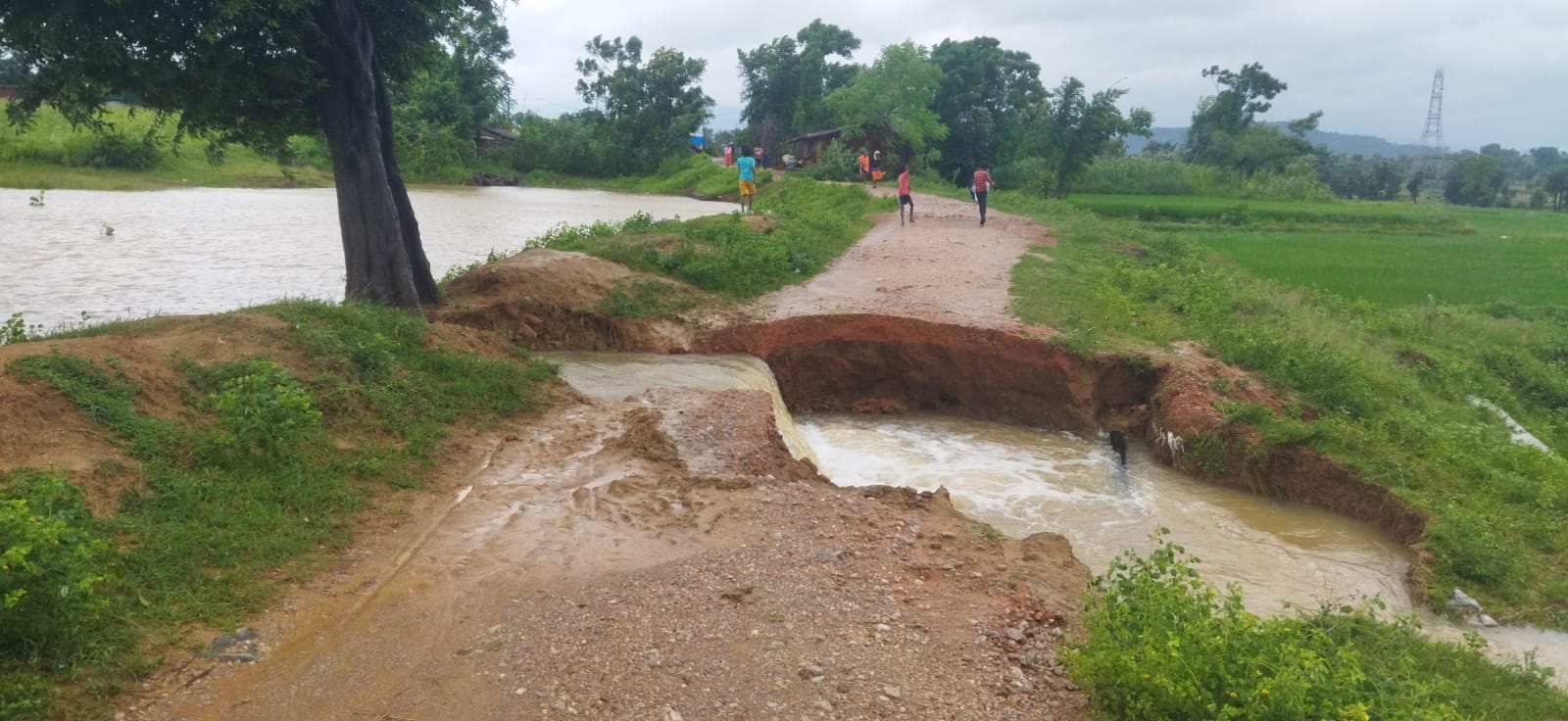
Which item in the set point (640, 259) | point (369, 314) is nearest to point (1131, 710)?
point (369, 314)

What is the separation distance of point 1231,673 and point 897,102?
3557 cm

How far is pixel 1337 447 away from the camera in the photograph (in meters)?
8.34

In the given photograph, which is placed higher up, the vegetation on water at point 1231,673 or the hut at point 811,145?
the hut at point 811,145

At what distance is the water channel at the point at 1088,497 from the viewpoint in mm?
6910

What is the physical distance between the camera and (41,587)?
3613 mm

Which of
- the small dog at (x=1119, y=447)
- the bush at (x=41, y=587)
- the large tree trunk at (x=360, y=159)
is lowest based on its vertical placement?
the small dog at (x=1119, y=447)

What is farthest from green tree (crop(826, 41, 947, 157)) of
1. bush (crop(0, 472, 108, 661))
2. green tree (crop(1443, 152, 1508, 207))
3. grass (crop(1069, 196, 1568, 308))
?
bush (crop(0, 472, 108, 661))

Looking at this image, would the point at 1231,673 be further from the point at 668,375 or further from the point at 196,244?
the point at 196,244

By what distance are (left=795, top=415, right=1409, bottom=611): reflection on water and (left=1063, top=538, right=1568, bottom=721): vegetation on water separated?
2111 millimetres

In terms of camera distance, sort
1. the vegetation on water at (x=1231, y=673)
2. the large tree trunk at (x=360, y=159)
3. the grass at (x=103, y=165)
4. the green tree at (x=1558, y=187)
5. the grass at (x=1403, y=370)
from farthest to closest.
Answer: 1. the green tree at (x=1558, y=187)
2. the grass at (x=103, y=165)
3. the large tree trunk at (x=360, y=159)
4. the grass at (x=1403, y=370)
5. the vegetation on water at (x=1231, y=673)

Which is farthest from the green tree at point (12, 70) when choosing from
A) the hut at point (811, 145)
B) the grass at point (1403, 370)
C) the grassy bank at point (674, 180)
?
the hut at point (811, 145)

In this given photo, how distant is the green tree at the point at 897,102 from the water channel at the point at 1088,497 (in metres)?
27.3

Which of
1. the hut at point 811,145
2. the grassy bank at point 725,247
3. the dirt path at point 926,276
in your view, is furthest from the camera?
the hut at point 811,145

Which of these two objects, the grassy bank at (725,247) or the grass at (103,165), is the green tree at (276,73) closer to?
the grassy bank at (725,247)
